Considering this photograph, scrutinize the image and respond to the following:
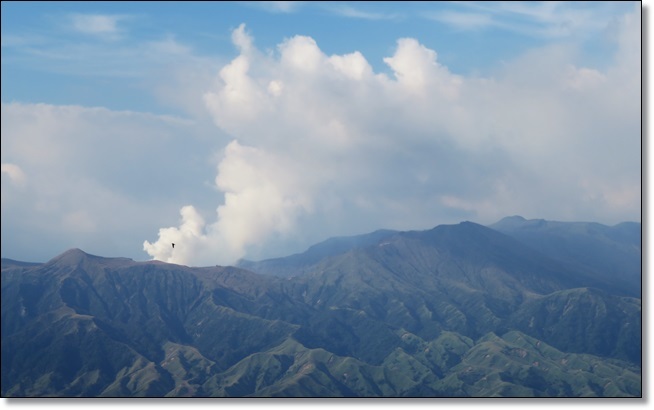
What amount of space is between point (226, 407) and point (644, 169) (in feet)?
233

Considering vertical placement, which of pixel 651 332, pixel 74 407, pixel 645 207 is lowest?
pixel 74 407

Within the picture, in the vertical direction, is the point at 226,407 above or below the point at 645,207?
below

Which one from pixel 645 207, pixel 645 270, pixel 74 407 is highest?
pixel 645 207

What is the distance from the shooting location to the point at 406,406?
12556 cm

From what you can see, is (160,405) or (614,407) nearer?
(614,407)

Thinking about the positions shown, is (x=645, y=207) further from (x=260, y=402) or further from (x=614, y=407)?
(x=260, y=402)

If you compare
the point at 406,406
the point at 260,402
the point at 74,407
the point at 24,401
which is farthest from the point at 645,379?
the point at 24,401

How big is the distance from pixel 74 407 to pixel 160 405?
13615mm

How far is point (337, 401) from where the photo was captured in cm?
12950

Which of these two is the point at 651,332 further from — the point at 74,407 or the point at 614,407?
the point at 74,407

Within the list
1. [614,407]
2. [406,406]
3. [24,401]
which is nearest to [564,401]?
[614,407]

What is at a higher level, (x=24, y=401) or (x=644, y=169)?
(x=644, y=169)

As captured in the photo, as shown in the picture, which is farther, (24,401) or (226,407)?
(24,401)

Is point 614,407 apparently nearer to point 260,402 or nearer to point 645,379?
point 645,379
